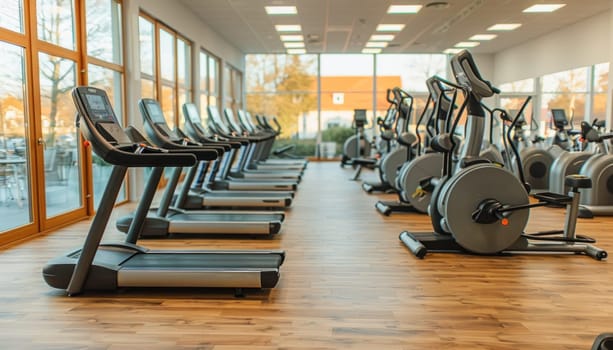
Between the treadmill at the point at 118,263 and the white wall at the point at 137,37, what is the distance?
13.5 ft

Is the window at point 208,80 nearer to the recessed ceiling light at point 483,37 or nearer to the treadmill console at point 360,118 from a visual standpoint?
the treadmill console at point 360,118

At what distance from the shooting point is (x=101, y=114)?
3129 mm

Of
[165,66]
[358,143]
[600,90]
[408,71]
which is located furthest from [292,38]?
[600,90]

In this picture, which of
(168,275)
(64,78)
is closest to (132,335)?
(168,275)

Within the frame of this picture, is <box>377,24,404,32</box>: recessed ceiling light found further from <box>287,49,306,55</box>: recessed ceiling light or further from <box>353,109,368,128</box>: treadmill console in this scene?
<box>287,49,306,55</box>: recessed ceiling light

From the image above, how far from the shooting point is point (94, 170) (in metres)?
6.61

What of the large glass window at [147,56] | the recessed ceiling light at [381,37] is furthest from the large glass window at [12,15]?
the recessed ceiling light at [381,37]

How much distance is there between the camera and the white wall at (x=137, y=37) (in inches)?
280

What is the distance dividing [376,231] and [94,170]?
11.9ft

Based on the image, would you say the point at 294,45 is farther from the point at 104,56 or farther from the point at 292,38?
the point at 104,56

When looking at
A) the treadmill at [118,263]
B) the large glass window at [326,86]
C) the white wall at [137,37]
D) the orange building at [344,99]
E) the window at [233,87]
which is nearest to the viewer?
the treadmill at [118,263]

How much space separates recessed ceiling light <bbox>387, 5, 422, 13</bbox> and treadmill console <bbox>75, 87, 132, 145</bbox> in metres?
7.00

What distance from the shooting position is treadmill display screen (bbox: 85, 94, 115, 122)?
307cm

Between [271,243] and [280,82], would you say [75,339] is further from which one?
[280,82]
